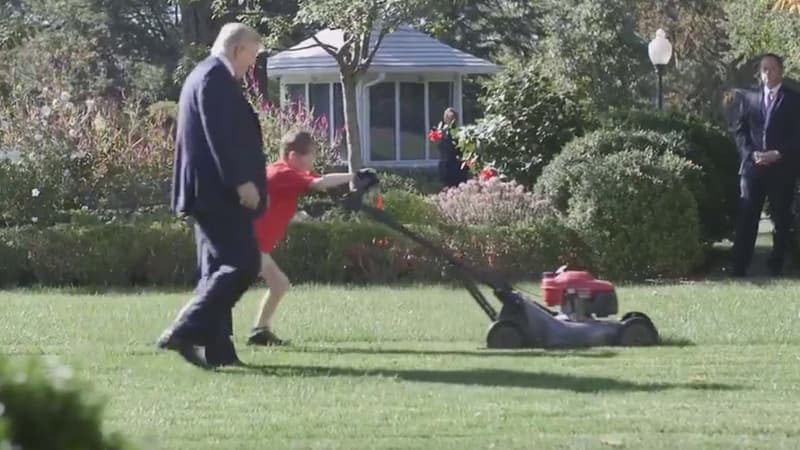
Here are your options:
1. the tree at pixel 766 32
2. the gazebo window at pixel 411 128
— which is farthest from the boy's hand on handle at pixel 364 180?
the gazebo window at pixel 411 128

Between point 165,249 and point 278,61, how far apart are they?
63.4ft

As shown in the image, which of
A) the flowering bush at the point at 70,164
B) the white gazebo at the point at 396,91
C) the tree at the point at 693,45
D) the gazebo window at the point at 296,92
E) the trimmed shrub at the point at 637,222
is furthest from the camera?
the tree at the point at 693,45

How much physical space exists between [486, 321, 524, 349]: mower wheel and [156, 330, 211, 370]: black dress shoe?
1.95 metres

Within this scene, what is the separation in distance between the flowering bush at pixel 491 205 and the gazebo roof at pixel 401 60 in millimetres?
16526

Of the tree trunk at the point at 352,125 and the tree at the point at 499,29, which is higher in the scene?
the tree at the point at 499,29

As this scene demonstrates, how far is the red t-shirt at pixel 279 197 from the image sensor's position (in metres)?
10.1

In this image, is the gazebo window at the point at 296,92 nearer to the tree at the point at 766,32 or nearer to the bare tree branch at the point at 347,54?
the bare tree branch at the point at 347,54

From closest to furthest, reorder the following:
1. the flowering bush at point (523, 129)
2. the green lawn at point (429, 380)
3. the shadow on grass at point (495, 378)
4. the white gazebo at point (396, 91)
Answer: the green lawn at point (429, 380) < the shadow on grass at point (495, 378) < the flowering bush at point (523, 129) < the white gazebo at point (396, 91)

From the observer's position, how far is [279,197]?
10.2m

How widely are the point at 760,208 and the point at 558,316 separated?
5.88 m

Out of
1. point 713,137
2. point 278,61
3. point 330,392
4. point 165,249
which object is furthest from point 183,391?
point 278,61

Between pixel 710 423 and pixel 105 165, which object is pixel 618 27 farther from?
pixel 710 423

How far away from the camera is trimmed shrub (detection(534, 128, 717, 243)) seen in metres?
16.2

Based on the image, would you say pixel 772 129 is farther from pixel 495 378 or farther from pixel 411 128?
pixel 411 128
